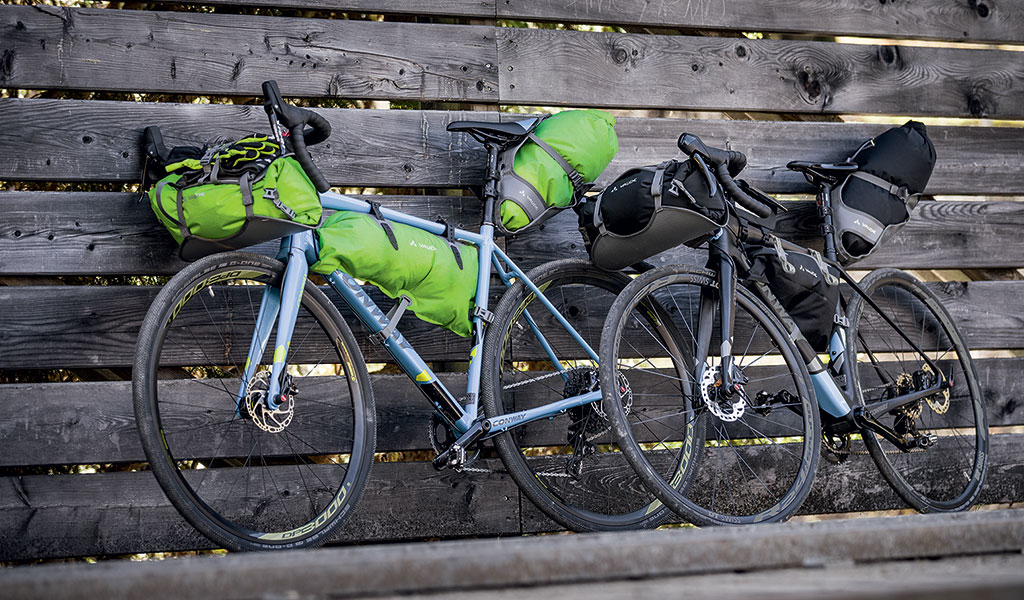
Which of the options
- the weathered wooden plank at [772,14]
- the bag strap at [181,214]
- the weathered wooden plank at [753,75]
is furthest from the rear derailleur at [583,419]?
the weathered wooden plank at [772,14]

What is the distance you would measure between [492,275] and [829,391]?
120 cm

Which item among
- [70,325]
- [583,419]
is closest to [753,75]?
[583,419]

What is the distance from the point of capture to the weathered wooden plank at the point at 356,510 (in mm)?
2441

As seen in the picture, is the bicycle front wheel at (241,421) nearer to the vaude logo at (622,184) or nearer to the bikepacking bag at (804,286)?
the vaude logo at (622,184)

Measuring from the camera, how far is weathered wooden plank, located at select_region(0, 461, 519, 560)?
7.99 feet

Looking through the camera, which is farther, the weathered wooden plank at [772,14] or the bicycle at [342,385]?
the weathered wooden plank at [772,14]

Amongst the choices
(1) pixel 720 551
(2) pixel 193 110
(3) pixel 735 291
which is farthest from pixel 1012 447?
(2) pixel 193 110

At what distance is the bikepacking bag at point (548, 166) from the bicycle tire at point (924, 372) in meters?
1.16

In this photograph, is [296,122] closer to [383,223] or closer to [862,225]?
[383,223]

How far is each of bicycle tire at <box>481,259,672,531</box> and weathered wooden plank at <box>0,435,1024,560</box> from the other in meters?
0.20

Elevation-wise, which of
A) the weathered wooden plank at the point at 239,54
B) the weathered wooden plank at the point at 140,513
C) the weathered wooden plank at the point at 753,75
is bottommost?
the weathered wooden plank at the point at 140,513

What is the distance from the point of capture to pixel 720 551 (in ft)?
4.15

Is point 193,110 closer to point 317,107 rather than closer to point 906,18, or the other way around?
point 317,107

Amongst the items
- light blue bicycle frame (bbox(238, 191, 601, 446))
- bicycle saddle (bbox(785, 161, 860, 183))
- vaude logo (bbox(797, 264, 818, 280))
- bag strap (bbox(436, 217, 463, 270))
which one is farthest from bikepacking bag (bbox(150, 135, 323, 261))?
bicycle saddle (bbox(785, 161, 860, 183))
